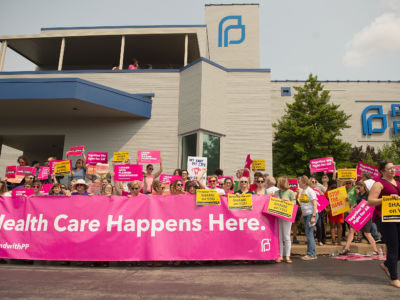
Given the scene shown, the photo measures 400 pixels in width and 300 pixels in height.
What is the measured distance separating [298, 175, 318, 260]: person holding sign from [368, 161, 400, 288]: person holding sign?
2261mm

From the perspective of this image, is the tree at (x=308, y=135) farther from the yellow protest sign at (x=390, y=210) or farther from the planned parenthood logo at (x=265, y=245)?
the yellow protest sign at (x=390, y=210)

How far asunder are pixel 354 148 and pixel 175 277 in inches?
1055

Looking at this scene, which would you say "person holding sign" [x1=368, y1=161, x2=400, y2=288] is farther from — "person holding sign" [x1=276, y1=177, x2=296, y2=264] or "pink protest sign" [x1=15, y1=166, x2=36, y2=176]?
"pink protest sign" [x1=15, y1=166, x2=36, y2=176]

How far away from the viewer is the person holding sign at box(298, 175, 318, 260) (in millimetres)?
6734

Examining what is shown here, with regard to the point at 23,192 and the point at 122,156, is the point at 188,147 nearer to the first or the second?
the point at 122,156

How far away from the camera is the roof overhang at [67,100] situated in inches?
492

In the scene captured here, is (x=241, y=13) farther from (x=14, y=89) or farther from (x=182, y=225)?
(x=182, y=225)

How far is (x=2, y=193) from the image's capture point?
23.5 ft

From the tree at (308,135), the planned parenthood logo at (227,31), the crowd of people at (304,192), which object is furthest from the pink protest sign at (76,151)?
the tree at (308,135)

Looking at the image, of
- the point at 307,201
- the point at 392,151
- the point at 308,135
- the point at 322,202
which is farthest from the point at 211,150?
the point at 392,151

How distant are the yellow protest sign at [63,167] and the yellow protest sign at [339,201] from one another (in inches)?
281

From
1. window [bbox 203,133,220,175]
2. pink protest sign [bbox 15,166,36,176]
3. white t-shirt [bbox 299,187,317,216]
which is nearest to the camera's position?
white t-shirt [bbox 299,187,317,216]

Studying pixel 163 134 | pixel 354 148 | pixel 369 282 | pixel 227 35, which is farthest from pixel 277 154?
pixel 369 282

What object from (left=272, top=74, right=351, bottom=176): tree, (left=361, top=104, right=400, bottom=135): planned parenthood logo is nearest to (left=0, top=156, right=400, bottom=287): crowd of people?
(left=272, top=74, right=351, bottom=176): tree
